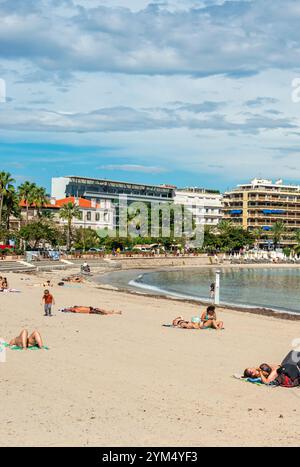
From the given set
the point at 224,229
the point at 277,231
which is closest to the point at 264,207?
the point at 277,231

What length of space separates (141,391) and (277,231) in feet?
502

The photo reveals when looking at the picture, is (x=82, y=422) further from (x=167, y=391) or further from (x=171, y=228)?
(x=171, y=228)

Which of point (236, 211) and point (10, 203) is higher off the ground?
point (236, 211)

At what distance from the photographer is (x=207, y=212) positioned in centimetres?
17225

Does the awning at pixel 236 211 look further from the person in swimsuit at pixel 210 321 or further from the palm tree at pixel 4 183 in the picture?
the person in swimsuit at pixel 210 321

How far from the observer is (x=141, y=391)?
43.2 ft

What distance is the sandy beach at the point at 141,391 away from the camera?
10.2 metres

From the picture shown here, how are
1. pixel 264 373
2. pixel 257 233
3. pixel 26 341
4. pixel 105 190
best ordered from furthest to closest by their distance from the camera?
pixel 257 233
pixel 105 190
pixel 26 341
pixel 264 373

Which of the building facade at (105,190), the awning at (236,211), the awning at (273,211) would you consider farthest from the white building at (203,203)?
the awning at (273,211)

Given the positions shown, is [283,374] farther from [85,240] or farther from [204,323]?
[85,240]

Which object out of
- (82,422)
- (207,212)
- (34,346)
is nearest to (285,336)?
(34,346)
